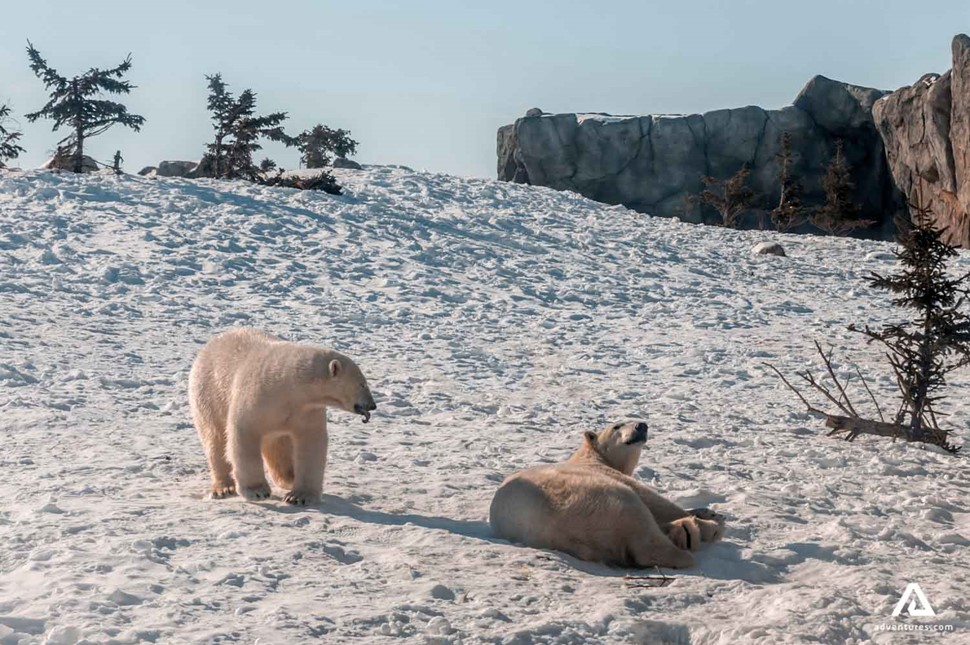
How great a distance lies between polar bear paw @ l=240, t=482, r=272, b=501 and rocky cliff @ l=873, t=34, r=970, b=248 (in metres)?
23.1

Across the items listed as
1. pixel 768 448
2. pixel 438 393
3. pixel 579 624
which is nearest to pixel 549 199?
pixel 438 393

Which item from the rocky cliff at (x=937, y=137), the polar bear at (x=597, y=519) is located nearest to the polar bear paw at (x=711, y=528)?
the polar bear at (x=597, y=519)

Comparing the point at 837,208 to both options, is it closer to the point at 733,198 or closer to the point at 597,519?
the point at 733,198

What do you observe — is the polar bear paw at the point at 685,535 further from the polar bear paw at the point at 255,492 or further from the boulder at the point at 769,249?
the boulder at the point at 769,249

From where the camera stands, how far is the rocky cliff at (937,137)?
27.6m

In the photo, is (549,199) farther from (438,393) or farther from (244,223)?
(438,393)

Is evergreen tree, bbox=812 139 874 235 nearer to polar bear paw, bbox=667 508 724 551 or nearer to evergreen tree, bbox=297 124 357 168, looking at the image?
evergreen tree, bbox=297 124 357 168

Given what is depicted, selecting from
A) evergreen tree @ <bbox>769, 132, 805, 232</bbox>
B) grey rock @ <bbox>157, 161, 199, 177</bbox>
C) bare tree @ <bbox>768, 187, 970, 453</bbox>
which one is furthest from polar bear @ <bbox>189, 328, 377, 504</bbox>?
grey rock @ <bbox>157, 161, 199, 177</bbox>

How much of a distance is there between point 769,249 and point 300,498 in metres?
15.4

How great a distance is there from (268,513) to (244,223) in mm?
11896

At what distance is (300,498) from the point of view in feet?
22.9

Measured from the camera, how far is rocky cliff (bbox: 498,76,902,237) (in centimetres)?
3681

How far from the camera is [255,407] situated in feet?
22.7

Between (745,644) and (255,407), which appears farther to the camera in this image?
(255,407)
